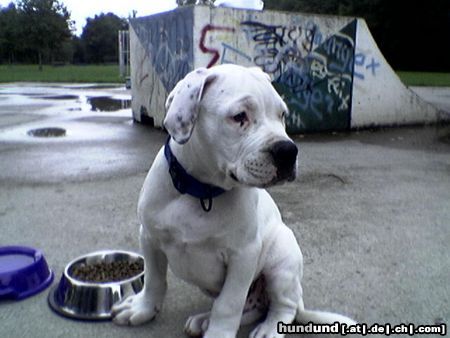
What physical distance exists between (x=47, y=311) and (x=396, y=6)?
37179mm

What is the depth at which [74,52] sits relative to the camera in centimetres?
7481

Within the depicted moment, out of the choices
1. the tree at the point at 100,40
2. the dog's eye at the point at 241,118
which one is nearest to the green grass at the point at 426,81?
the dog's eye at the point at 241,118

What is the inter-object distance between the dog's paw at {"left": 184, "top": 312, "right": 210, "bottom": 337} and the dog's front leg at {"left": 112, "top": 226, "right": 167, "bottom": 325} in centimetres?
23

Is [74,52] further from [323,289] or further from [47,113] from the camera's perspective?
[323,289]

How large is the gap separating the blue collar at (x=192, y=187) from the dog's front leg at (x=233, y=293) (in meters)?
0.29

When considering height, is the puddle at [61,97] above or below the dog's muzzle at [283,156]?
below

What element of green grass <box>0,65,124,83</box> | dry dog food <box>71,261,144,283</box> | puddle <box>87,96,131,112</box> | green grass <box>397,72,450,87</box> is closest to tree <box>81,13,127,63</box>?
green grass <box>0,65,124,83</box>

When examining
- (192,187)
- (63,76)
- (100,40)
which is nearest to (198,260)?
(192,187)

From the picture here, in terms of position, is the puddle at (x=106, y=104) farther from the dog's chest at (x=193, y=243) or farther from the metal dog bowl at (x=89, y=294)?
the dog's chest at (x=193, y=243)

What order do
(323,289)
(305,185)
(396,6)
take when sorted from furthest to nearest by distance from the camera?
1. (396,6)
2. (305,185)
3. (323,289)

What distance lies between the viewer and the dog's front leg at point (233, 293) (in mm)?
2406

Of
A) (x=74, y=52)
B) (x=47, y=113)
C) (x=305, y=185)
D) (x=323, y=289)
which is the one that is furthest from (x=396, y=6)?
(x=74, y=52)

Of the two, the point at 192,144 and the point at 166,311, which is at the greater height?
the point at 192,144

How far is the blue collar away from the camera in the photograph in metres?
2.37
